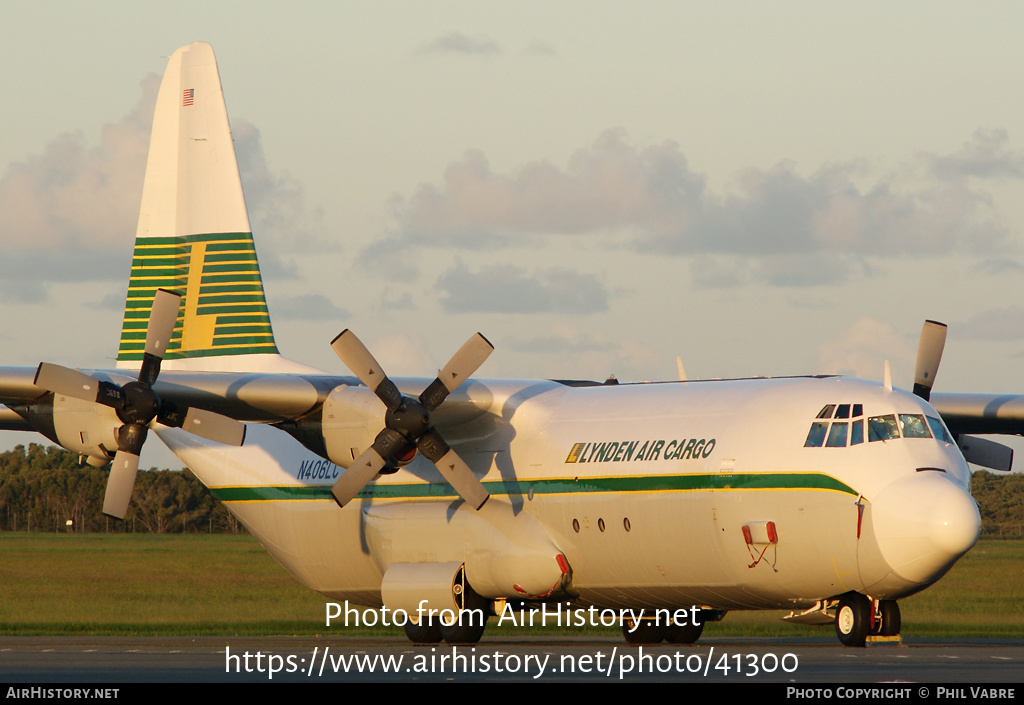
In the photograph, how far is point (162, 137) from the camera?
2817 centimetres

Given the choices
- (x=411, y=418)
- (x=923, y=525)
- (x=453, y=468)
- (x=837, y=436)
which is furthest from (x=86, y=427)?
(x=923, y=525)

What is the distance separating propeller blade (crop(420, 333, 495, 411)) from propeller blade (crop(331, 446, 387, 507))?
1004 millimetres

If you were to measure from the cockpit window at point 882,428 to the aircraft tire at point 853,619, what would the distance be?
1921 mm

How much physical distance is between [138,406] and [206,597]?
20.6 meters

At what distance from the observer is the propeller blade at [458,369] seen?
2088cm

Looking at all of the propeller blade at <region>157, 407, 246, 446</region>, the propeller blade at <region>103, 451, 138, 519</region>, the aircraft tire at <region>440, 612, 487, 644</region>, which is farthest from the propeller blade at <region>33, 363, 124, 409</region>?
the aircraft tire at <region>440, 612, 487, 644</region>

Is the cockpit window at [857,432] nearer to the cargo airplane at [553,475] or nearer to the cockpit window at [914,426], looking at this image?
the cargo airplane at [553,475]

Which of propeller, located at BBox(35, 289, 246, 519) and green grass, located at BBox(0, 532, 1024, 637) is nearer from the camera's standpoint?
propeller, located at BBox(35, 289, 246, 519)

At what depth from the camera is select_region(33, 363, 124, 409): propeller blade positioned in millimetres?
20766

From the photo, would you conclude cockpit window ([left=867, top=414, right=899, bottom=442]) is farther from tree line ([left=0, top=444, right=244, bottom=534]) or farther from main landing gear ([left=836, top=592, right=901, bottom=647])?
tree line ([left=0, top=444, right=244, bottom=534])

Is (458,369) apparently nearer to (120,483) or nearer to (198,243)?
(120,483)

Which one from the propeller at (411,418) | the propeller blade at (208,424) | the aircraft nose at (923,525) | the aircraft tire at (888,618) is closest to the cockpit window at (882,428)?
the aircraft nose at (923,525)

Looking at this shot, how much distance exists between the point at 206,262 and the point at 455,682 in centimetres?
1459
